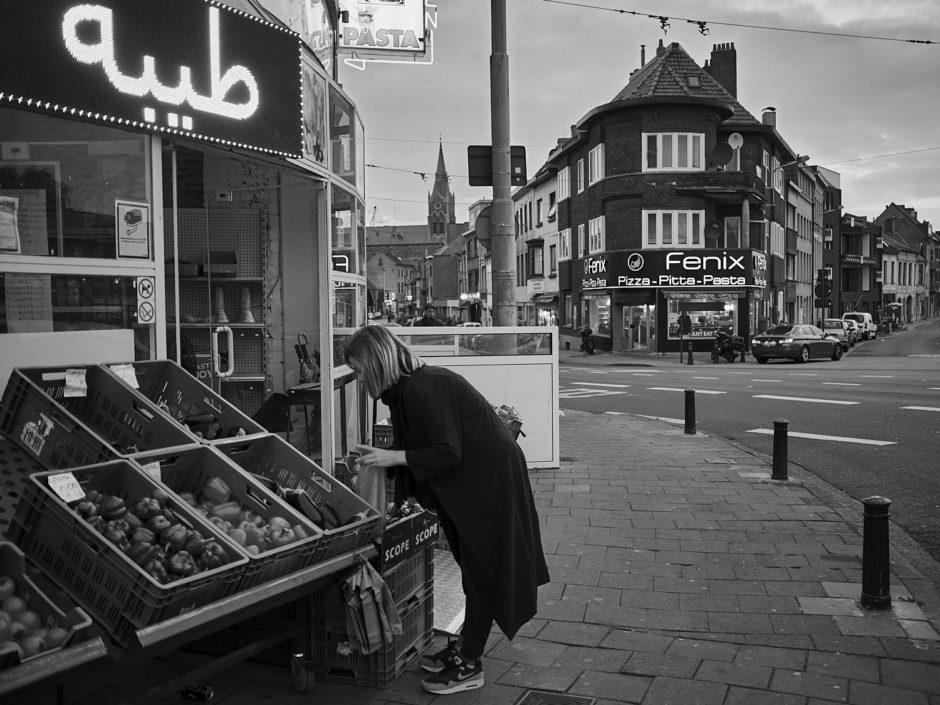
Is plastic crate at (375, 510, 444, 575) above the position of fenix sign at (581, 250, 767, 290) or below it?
below

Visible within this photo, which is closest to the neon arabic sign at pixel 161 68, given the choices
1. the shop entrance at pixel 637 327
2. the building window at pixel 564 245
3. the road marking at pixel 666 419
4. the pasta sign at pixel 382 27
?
the pasta sign at pixel 382 27

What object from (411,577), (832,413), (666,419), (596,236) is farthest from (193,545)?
(596,236)

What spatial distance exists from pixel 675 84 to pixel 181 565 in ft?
130

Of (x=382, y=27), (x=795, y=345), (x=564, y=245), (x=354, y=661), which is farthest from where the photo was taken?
(x=564, y=245)

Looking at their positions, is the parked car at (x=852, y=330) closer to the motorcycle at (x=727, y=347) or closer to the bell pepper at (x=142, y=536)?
the motorcycle at (x=727, y=347)

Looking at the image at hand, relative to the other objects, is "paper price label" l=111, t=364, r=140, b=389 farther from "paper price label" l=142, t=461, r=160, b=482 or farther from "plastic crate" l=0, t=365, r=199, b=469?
"paper price label" l=142, t=461, r=160, b=482

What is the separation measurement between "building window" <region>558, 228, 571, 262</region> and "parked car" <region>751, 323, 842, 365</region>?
1681cm

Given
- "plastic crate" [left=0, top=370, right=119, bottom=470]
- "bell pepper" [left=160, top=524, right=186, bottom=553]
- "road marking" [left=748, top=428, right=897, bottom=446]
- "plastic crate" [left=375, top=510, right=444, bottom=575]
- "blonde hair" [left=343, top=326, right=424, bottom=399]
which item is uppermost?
"blonde hair" [left=343, top=326, right=424, bottom=399]

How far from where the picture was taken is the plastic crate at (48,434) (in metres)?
3.82

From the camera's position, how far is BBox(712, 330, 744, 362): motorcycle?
34.8 m

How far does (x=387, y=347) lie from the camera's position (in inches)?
161

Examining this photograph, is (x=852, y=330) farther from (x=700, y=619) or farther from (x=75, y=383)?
(x=75, y=383)

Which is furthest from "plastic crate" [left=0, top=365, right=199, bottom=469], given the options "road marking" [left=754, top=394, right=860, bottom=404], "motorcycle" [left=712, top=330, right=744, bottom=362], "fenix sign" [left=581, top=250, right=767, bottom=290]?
"fenix sign" [left=581, top=250, right=767, bottom=290]

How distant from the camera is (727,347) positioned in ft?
115
